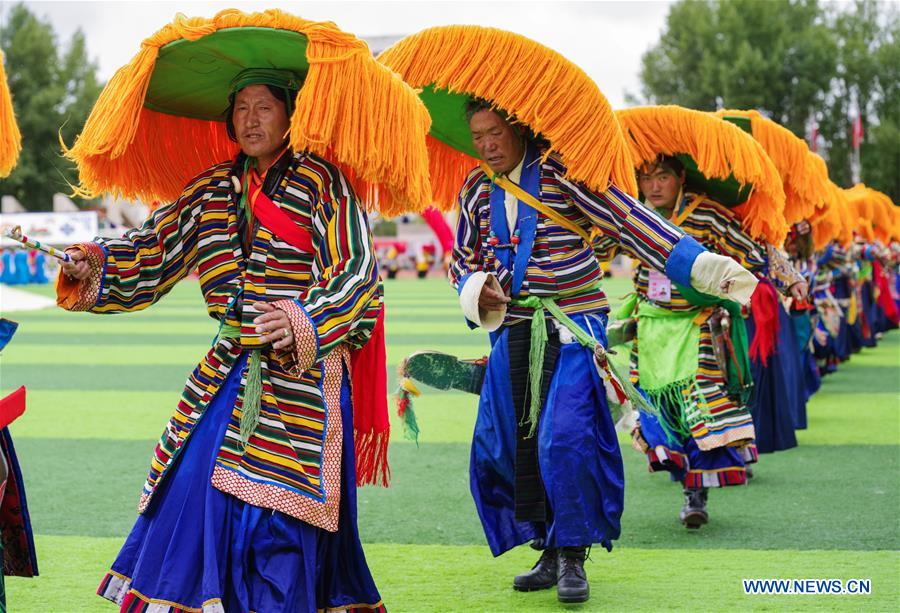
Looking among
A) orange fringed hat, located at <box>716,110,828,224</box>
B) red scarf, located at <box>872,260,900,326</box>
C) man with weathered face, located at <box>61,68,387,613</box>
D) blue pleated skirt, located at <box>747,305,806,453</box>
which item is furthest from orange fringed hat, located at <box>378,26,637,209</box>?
red scarf, located at <box>872,260,900,326</box>

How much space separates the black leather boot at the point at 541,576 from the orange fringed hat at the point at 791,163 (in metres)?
2.99

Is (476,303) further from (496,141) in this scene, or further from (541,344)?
(496,141)

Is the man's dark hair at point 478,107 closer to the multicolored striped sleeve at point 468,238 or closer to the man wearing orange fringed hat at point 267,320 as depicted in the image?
the multicolored striped sleeve at point 468,238

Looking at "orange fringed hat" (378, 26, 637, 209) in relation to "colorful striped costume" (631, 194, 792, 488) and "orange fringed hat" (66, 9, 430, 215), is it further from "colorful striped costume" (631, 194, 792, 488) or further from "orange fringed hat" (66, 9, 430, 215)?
"colorful striped costume" (631, 194, 792, 488)

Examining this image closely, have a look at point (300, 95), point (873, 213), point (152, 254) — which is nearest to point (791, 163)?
point (300, 95)

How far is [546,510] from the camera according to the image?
503 centimetres

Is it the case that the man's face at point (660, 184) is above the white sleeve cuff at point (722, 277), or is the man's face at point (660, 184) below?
above

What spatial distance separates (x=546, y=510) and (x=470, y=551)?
0.86 metres

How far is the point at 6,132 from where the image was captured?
361 cm

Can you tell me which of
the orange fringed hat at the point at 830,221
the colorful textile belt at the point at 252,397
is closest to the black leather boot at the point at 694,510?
the colorful textile belt at the point at 252,397

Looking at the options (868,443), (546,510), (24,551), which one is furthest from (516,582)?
(868,443)

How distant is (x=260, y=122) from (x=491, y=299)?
1.30 meters

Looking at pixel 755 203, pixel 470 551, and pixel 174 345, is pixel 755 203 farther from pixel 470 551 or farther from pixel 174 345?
pixel 174 345

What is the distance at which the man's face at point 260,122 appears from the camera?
→ 4055 millimetres
